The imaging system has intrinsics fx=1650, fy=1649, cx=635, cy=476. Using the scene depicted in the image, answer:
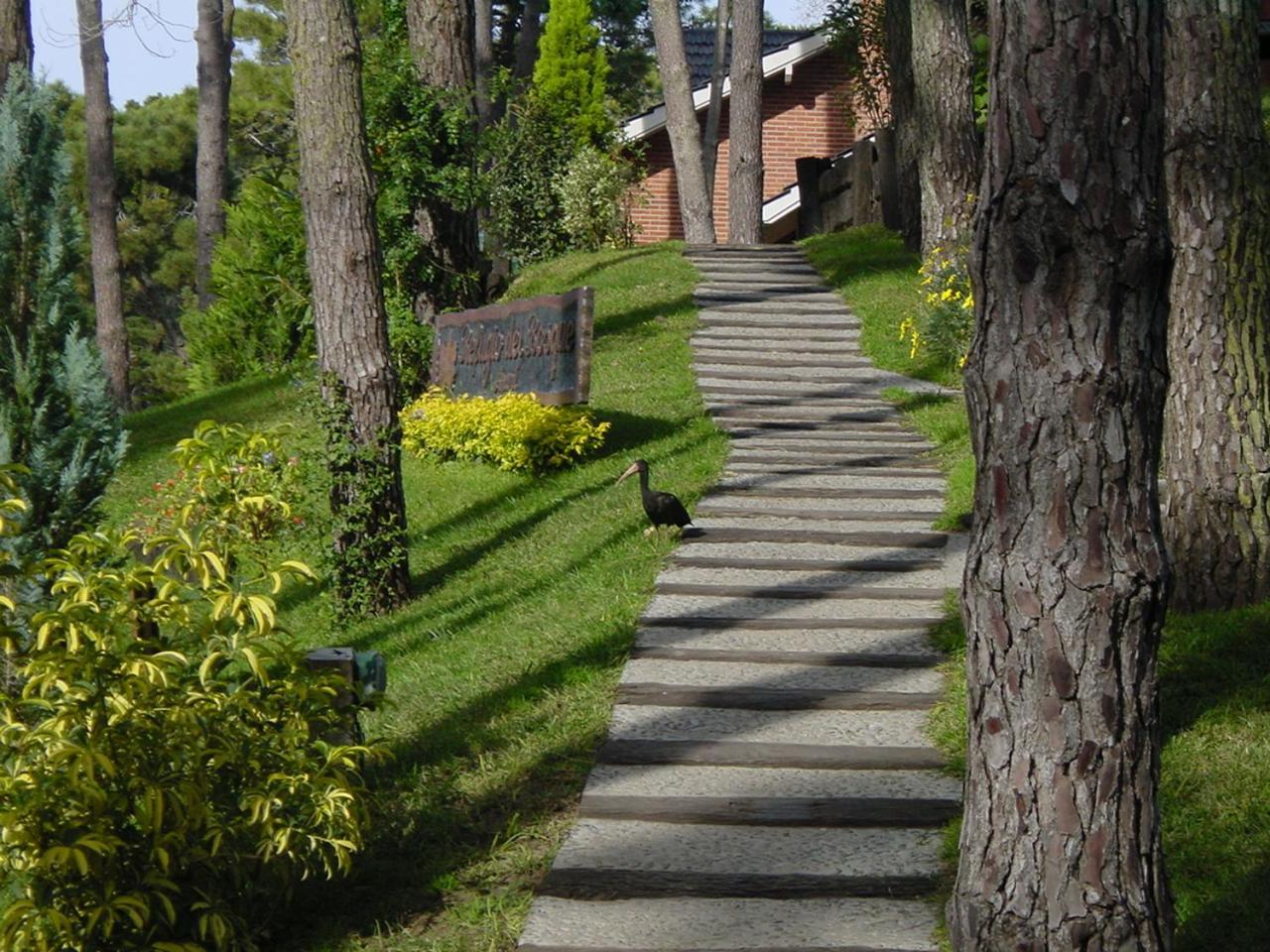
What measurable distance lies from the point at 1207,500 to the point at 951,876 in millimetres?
2827

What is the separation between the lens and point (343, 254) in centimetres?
1013

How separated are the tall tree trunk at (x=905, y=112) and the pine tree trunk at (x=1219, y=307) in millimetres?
12023

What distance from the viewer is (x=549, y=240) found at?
82.3 feet

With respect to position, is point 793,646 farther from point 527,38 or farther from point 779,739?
point 527,38

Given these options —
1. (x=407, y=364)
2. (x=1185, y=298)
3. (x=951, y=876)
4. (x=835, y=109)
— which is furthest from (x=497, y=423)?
(x=835, y=109)

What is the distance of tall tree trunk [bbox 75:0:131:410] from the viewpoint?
23.2 m

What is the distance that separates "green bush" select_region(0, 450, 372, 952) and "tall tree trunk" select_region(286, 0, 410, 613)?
4.13m

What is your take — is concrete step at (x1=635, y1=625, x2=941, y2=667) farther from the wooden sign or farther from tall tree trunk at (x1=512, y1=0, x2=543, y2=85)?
tall tree trunk at (x1=512, y1=0, x2=543, y2=85)

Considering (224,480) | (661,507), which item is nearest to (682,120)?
(661,507)

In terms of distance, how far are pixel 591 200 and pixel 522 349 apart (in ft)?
38.5

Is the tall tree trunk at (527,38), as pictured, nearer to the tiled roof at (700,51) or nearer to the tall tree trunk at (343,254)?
the tiled roof at (700,51)

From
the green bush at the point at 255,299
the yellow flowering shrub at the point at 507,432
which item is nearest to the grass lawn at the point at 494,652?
the yellow flowering shrub at the point at 507,432

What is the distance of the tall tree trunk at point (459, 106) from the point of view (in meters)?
16.4

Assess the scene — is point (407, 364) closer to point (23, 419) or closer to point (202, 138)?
point (23, 419)
